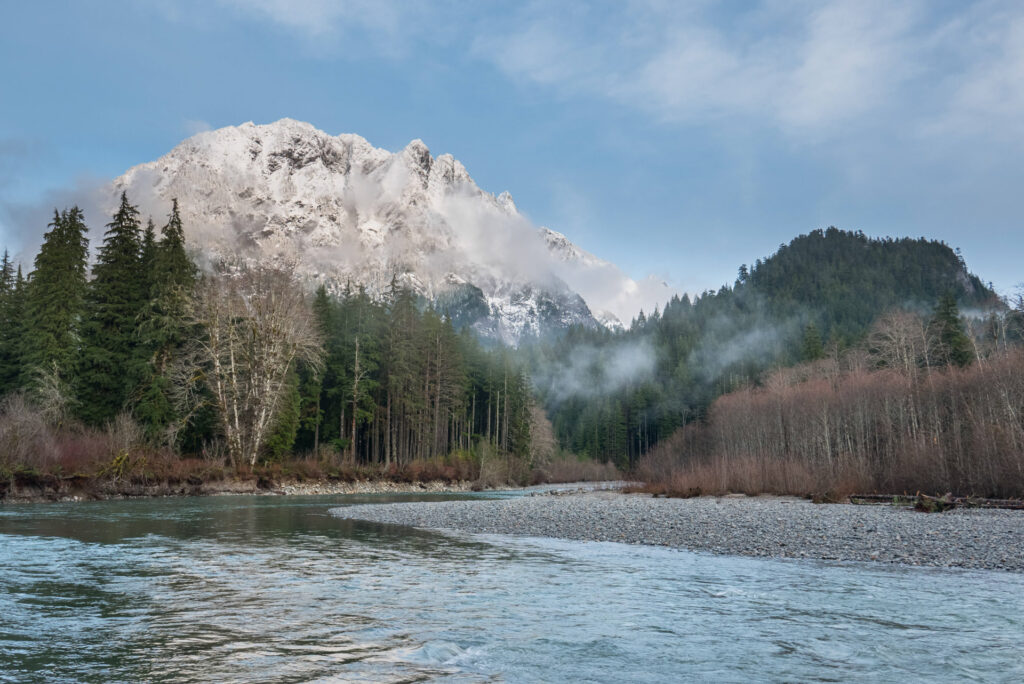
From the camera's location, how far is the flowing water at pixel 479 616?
6.55 metres

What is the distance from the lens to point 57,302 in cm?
4325

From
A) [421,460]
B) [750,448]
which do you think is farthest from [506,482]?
[750,448]

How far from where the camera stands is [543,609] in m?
9.59

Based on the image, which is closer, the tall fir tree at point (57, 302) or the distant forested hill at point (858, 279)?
the tall fir tree at point (57, 302)

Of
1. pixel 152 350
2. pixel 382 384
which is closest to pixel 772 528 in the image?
pixel 152 350

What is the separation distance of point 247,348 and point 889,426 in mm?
45146

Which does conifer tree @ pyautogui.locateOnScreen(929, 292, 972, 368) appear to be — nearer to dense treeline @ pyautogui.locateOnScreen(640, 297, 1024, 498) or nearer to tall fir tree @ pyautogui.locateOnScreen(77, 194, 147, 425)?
dense treeline @ pyautogui.locateOnScreen(640, 297, 1024, 498)

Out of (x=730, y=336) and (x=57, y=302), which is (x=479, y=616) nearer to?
(x=57, y=302)

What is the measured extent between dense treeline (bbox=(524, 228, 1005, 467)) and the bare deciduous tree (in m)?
72.4

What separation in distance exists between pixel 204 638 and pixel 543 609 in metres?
4.58

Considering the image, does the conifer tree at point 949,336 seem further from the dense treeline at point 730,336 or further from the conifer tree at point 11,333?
the conifer tree at point 11,333

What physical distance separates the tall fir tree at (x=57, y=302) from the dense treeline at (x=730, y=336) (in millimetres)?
79230

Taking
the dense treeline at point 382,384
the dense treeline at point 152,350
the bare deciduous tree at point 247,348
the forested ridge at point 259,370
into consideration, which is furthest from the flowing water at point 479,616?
the dense treeline at point 382,384

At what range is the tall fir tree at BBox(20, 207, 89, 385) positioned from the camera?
41.8 metres
